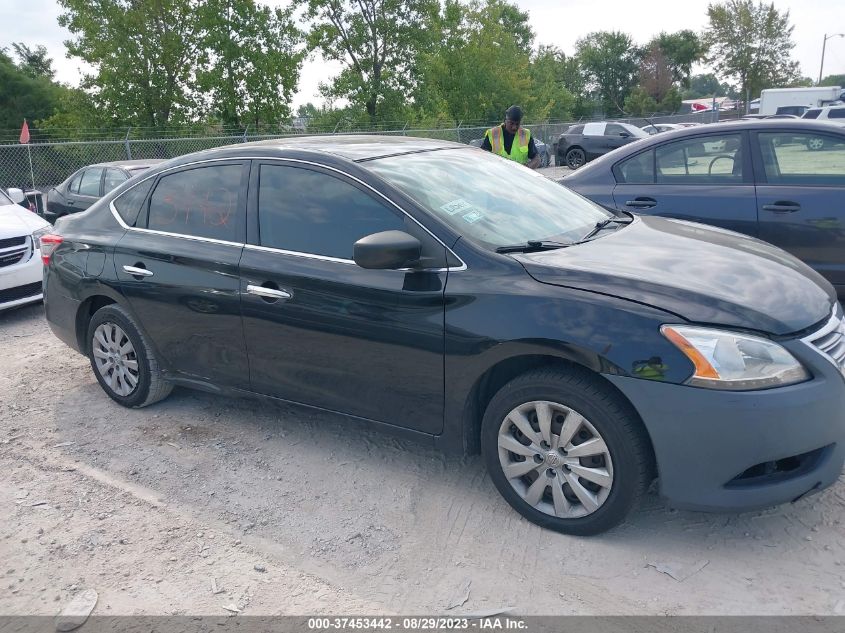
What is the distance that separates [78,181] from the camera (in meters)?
12.2

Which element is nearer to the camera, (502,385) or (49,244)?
(502,385)

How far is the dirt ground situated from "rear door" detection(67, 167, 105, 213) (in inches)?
327

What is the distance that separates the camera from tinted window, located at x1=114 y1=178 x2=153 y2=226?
15.2ft

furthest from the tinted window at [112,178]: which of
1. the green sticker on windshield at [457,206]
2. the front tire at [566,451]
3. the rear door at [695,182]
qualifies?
the front tire at [566,451]

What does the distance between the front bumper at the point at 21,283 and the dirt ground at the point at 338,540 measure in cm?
336

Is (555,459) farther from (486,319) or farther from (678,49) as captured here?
(678,49)

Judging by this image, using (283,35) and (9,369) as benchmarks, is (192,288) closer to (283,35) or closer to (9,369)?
(9,369)

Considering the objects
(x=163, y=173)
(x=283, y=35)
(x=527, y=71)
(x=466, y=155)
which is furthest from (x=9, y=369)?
(x=527, y=71)

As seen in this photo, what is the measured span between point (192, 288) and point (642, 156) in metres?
3.81

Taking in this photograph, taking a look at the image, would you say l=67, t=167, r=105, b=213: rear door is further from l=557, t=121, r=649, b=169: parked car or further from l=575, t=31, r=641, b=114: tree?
l=575, t=31, r=641, b=114: tree

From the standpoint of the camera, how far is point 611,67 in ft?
229

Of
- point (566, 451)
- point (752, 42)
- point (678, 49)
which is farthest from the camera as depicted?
point (678, 49)


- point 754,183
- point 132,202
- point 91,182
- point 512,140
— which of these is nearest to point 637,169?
point 754,183

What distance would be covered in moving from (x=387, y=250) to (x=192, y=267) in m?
1.48
